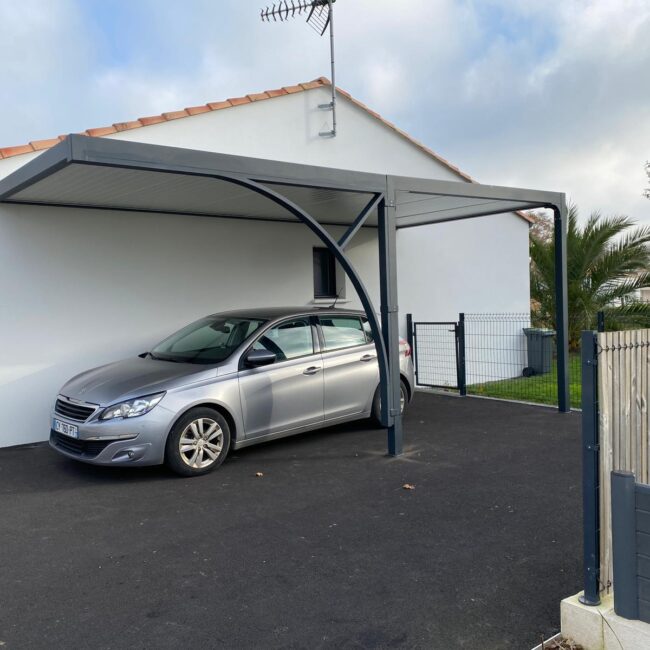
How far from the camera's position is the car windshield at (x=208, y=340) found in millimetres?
6770

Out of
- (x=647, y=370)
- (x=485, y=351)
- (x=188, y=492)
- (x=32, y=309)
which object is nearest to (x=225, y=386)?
(x=188, y=492)

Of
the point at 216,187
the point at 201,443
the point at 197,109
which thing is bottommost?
the point at 201,443

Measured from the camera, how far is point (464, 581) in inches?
150

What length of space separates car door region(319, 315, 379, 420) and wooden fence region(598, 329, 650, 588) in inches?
161

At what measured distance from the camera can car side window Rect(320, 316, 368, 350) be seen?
7457mm

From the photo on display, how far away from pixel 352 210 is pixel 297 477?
15.1 feet

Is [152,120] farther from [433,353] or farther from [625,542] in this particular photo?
[625,542]

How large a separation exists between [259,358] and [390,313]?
1452 mm

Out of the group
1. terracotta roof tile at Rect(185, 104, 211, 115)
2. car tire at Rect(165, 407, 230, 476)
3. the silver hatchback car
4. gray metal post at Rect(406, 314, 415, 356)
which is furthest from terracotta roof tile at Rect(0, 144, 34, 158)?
gray metal post at Rect(406, 314, 415, 356)

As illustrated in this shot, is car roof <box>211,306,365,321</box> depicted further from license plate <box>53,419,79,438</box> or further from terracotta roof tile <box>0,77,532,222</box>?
terracotta roof tile <box>0,77,532,222</box>

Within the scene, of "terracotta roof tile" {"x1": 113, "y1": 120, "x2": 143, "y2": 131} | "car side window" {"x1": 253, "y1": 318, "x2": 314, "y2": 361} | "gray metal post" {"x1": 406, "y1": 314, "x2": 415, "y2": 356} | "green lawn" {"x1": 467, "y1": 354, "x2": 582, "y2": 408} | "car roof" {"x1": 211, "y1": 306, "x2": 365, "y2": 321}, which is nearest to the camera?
"car side window" {"x1": 253, "y1": 318, "x2": 314, "y2": 361}

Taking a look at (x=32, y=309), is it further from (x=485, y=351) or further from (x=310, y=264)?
(x=485, y=351)

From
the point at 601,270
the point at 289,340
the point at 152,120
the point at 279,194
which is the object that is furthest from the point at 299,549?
the point at 601,270

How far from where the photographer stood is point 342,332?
7645 mm
